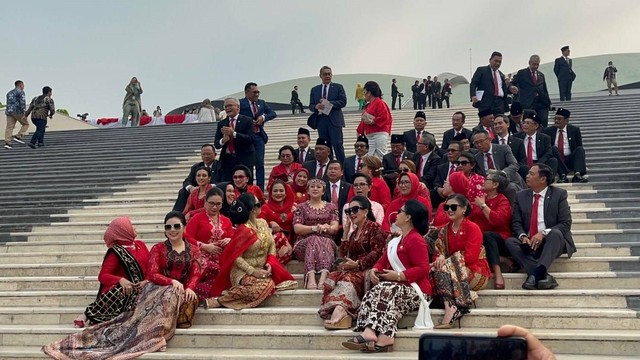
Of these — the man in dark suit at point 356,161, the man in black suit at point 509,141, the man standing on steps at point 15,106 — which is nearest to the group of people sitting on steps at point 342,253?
the man in black suit at point 509,141

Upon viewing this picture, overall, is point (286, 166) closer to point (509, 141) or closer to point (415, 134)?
point (415, 134)

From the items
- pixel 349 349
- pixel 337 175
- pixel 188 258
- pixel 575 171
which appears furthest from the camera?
pixel 575 171

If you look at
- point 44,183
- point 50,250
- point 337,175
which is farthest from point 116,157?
point 337,175

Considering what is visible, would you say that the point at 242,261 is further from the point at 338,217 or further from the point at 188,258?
the point at 338,217

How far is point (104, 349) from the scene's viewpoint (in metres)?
6.10

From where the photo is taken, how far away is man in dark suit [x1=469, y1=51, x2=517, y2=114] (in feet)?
Result: 37.7

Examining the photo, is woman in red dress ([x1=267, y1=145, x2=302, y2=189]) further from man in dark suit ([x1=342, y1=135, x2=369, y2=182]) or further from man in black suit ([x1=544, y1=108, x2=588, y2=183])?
man in black suit ([x1=544, y1=108, x2=588, y2=183])

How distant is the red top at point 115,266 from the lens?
21.5ft

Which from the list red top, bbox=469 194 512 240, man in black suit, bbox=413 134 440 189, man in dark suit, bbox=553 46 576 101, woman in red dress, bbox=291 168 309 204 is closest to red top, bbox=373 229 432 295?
red top, bbox=469 194 512 240

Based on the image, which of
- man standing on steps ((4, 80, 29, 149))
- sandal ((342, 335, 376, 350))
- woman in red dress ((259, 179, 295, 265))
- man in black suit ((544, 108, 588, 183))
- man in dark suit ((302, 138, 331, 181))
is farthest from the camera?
man standing on steps ((4, 80, 29, 149))

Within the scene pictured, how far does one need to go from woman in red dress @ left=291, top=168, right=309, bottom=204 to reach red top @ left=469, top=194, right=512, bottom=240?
6.39ft

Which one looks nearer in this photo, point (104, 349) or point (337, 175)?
point (104, 349)

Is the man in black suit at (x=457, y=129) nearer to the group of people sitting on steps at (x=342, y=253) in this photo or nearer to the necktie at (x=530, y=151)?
the necktie at (x=530, y=151)

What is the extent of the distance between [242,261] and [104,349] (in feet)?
4.48
